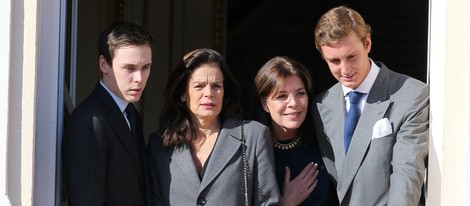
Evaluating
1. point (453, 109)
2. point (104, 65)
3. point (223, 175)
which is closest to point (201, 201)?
point (223, 175)

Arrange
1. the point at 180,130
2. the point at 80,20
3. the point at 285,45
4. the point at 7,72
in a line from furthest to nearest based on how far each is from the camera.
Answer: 1. the point at 285,45
2. the point at 80,20
3. the point at 180,130
4. the point at 7,72

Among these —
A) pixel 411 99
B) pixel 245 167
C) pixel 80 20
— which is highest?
pixel 80 20

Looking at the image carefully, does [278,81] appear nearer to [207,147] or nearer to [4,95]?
[207,147]

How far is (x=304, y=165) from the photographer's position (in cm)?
404

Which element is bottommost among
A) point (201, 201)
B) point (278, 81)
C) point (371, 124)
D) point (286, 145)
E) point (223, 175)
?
point (201, 201)

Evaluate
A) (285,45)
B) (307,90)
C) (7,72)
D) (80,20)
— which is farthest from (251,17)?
(7,72)

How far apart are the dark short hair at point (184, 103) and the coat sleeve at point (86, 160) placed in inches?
13.1

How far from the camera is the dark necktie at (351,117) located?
3877 mm

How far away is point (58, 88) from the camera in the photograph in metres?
3.77

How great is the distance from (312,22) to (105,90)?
4.55m

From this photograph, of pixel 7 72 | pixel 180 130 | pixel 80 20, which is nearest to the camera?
pixel 7 72

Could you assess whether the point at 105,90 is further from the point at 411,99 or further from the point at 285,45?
the point at 285,45

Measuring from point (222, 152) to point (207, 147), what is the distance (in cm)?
10

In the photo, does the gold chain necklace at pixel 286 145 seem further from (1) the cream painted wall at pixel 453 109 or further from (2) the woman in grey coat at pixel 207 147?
(1) the cream painted wall at pixel 453 109
